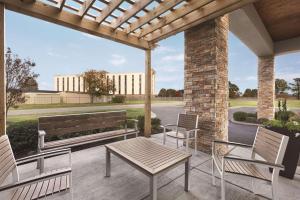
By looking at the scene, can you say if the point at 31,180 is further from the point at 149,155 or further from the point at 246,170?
the point at 246,170

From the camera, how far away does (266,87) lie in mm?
8430

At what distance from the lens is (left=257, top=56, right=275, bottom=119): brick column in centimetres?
827

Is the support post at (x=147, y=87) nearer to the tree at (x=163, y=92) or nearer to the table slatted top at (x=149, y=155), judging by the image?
the table slatted top at (x=149, y=155)

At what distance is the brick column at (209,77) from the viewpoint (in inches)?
150

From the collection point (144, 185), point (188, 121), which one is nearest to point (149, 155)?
point (144, 185)

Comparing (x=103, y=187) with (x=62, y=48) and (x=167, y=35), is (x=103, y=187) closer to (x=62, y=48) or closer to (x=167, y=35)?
(x=167, y=35)

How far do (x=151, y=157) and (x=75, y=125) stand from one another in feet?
7.56

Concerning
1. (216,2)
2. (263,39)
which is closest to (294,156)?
(216,2)

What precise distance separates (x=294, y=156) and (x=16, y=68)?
7349mm

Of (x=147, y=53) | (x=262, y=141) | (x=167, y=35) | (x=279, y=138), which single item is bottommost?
(x=262, y=141)

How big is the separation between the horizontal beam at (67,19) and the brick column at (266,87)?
810 centimetres

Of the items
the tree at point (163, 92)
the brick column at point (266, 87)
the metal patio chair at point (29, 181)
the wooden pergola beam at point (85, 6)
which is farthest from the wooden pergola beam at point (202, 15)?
the tree at point (163, 92)

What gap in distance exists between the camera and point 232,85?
3691 cm

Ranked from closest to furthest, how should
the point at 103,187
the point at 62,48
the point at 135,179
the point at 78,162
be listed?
the point at 103,187, the point at 135,179, the point at 78,162, the point at 62,48
